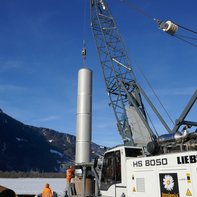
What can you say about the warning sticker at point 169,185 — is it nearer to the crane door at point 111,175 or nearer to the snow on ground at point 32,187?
the crane door at point 111,175

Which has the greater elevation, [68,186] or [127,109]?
[127,109]

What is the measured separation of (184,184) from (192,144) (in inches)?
64.5

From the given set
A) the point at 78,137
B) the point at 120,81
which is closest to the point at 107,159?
the point at 78,137

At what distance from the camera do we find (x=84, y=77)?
29.1 m

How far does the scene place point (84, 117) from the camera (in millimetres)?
27672

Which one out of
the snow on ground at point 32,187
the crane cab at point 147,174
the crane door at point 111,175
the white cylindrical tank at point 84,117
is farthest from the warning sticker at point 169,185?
the snow on ground at point 32,187

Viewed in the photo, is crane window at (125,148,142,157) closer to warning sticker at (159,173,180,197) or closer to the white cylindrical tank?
warning sticker at (159,173,180,197)

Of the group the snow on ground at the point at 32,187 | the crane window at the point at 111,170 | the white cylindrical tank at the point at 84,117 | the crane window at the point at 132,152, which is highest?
the white cylindrical tank at the point at 84,117

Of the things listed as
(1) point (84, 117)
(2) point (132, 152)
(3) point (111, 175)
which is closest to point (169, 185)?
(2) point (132, 152)

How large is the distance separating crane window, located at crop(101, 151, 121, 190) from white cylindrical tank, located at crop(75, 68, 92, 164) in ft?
37.8

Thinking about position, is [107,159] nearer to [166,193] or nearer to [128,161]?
[128,161]

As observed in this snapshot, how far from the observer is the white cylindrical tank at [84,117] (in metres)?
26.9

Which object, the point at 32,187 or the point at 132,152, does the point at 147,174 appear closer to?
the point at 132,152

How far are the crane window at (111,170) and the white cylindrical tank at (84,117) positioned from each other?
11524mm
